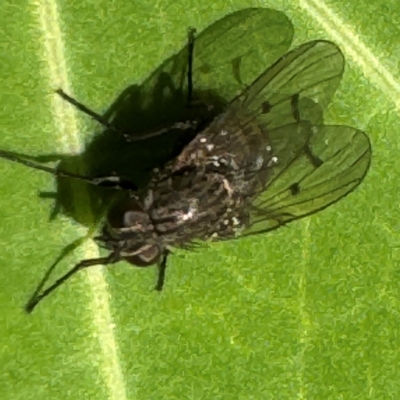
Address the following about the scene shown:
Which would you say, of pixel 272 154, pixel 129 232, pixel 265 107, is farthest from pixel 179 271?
pixel 265 107

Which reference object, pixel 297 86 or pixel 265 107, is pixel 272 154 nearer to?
pixel 265 107

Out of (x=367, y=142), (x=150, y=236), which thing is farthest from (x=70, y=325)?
(x=367, y=142)

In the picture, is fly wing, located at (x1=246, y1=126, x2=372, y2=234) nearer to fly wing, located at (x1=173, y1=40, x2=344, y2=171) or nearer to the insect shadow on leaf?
fly wing, located at (x1=173, y1=40, x2=344, y2=171)

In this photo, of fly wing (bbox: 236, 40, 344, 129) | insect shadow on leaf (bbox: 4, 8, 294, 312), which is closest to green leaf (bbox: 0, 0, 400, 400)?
insect shadow on leaf (bbox: 4, 8, 294, 312)

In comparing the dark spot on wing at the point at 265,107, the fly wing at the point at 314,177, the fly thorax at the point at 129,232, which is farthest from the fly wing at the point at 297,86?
the fly thorax at the point at 129,232

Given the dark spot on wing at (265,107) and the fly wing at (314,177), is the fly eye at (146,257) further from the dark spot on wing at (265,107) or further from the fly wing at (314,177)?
the dark spot on wing at (265,107)
